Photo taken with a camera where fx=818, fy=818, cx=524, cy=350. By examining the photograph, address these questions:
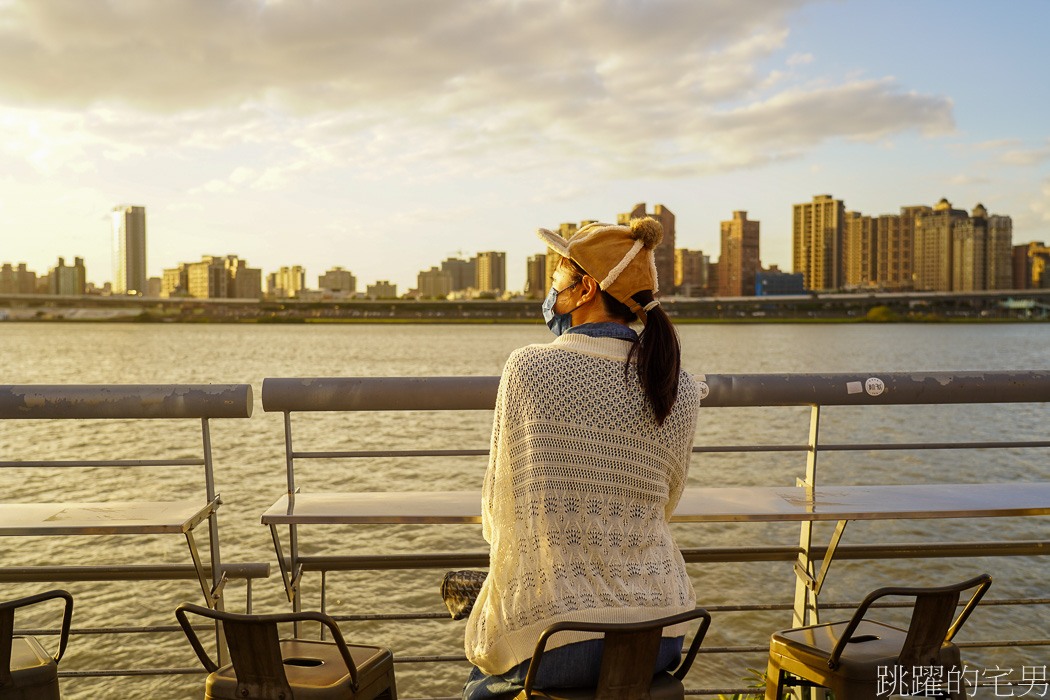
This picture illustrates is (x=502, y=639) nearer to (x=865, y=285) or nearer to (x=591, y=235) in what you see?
(x=591, y=235)

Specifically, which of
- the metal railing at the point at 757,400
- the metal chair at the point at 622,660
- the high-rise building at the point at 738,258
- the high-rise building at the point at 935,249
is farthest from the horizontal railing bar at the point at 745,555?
the high-rise building at the point at 935,249

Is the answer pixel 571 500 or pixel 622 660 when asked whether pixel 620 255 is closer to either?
pixel 571 500

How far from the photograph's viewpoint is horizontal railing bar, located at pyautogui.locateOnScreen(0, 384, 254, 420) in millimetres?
2779

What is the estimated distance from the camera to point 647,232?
1962mm

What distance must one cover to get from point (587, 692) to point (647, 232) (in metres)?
1.08

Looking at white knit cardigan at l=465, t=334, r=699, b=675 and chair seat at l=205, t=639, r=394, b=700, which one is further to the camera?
chair seat at l=205, t=639, r=394, b=700

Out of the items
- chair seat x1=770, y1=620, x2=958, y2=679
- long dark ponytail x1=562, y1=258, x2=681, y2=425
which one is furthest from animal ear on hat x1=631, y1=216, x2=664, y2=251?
chair seat x1=770, y1=620, x2=958, y2=679

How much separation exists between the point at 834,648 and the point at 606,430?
1.01 m

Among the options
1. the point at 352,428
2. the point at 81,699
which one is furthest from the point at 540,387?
the point at 352,428

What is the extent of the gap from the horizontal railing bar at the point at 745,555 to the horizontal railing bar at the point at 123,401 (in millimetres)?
615

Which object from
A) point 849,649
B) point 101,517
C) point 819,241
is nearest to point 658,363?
point 849,649

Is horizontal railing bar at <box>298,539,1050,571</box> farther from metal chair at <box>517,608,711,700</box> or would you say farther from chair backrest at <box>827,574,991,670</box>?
metal chair at <box>517,608,711,700</box>

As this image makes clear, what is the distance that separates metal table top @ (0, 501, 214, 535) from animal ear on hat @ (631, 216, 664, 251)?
5.57 feet

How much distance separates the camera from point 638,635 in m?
1.79
